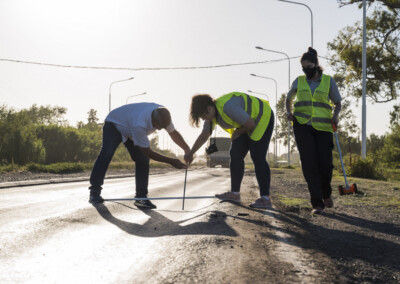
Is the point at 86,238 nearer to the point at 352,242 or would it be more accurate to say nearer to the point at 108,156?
the point at 352,242

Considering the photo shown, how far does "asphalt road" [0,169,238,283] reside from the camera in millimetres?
2609

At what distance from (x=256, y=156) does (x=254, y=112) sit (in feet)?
1.83

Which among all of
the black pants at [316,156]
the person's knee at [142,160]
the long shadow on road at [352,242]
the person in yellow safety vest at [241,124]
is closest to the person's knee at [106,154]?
the person's knee at [142,160]

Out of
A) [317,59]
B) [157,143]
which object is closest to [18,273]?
[317,59]

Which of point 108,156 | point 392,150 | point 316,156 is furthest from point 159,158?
point 392,150

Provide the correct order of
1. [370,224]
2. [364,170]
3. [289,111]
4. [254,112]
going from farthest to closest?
[364,170] < [289,111] < [254,112] < [370,224]

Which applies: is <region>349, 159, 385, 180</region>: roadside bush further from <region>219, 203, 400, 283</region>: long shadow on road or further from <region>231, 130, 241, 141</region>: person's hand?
<region>219, 203, 400, 283</region>: long shadow on road

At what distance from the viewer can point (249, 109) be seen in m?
5.64

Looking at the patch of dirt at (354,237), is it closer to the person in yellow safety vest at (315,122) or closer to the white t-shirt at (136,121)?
the person in yellow safety vest at (315,122)

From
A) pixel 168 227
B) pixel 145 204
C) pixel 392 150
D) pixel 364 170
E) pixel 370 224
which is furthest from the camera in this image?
pixel 392 150

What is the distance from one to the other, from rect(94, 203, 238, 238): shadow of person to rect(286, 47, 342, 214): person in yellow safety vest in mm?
1463

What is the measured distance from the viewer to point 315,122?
17.9 feet

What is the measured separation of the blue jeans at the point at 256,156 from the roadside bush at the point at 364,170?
12.7m

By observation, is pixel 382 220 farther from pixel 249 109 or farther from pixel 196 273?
pixel 196 273
